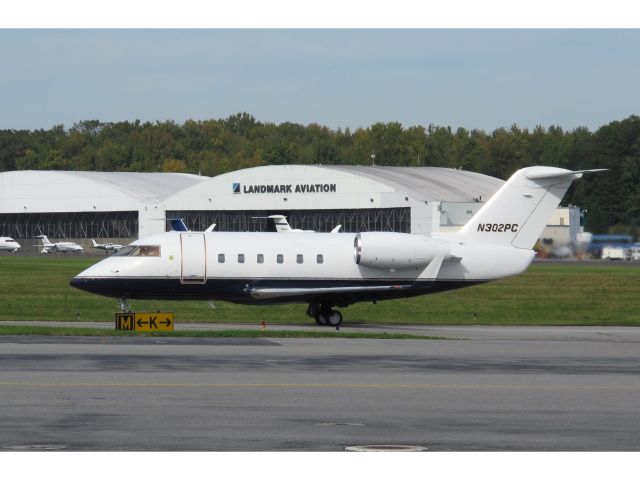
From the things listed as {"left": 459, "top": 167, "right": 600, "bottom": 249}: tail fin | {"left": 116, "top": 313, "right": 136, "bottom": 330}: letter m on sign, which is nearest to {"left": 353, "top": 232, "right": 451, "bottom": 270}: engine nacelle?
{"left": 459, "top": 167, "right": 600, "bottom": 249}: tail fin

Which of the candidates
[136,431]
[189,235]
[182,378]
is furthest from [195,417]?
[189,235]

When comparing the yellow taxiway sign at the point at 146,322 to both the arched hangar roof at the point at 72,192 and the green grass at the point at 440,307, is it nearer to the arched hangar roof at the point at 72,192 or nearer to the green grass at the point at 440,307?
the green grass at the point at 440,307

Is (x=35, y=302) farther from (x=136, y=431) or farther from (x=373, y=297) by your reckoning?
(x=136, y=431)

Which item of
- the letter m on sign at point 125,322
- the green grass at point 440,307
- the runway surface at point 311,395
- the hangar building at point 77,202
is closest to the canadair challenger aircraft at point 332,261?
the letter m on sign at point 125,322

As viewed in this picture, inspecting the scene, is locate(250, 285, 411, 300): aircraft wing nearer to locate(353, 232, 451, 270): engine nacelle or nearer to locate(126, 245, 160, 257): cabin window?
locate(353, 232, 451, 270): engine nacelle

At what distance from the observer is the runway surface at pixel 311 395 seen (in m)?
16.3

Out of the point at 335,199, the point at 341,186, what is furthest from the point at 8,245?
the point at 341,186

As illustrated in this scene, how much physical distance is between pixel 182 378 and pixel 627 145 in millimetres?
93425

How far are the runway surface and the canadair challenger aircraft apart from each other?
6586 mm

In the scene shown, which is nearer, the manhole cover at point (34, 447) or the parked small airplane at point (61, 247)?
the manhole cover at point (34, 447)

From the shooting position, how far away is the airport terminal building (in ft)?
330

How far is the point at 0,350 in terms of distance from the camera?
26953 millimetres

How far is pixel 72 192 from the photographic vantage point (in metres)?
121

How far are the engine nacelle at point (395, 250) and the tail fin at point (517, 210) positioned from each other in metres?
1.45
